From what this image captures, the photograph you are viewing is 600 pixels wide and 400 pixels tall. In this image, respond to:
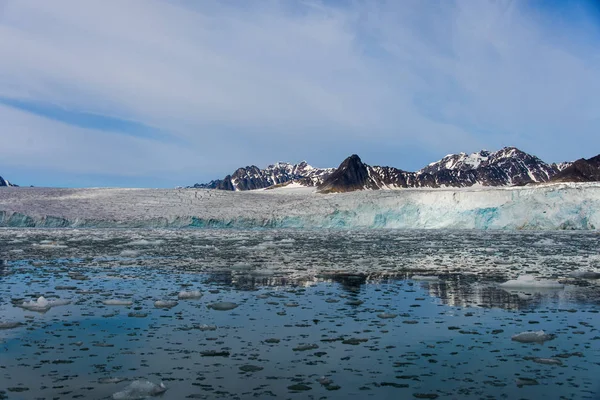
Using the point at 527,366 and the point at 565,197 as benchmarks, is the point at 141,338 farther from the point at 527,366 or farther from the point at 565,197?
the point at 565,197

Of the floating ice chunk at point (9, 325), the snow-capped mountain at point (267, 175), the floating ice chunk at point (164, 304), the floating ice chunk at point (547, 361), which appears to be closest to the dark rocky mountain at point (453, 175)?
the snow-capped mountain at point (267, 175)

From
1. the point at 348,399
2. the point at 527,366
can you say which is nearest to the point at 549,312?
the point at 527,366

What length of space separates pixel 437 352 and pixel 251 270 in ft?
22.1

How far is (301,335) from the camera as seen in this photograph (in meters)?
5.54

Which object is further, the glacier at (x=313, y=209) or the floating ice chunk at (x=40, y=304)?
the glacier at (x=313, y=209)

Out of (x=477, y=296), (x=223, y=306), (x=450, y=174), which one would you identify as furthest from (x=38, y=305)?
(x=450, y=174)

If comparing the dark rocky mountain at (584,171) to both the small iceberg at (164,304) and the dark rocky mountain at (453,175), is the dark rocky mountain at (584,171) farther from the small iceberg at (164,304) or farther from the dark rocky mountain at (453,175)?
the small iceberg at (164,304)

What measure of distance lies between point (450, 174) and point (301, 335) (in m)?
107

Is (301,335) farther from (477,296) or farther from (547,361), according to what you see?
(477,296)

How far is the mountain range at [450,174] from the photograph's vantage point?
Answer: 86062 mm

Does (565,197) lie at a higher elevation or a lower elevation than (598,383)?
higher

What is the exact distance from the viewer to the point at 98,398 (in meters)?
3.70

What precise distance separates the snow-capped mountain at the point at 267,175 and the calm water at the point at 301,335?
123 metres

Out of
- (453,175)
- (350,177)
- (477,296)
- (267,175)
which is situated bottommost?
A: (477,296)
